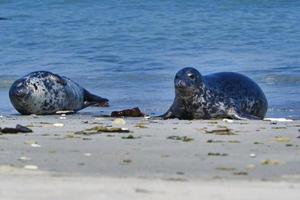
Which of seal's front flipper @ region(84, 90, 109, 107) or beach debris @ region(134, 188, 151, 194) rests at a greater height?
Result: beach debris @ region(134, 188, 151, 194)

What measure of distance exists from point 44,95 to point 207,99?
211 cm

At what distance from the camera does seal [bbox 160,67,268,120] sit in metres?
9.46

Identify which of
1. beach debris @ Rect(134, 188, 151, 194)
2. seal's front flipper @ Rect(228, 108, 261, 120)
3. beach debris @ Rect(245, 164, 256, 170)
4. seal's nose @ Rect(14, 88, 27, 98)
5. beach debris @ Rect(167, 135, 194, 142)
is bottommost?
seal's front flipper @ Rect(228, 108, 261, 120)

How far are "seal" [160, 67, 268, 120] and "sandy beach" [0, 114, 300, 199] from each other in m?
1.50

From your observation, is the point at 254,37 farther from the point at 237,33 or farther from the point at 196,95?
the point at 196,95

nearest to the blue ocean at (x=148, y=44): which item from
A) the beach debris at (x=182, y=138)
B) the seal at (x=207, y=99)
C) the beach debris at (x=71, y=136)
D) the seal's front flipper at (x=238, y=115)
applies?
the seal at (x=207, y=99)

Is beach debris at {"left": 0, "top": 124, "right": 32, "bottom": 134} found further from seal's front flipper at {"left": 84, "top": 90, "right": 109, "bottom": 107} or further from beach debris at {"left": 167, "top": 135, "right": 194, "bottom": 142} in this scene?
seal's front flipper at {"left": 84, "top": 90, "right": 109, "bottom": 107}

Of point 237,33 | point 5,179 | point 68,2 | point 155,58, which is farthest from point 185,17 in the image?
point 5,179

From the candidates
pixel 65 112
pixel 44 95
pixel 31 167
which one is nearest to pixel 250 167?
pixel 31 167

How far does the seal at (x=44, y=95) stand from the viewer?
10664 mm

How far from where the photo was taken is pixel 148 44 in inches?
832

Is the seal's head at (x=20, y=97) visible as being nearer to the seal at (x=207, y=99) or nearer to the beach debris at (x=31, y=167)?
the seal at (x=207, y=99)

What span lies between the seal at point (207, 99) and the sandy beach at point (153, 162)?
150 centimetres

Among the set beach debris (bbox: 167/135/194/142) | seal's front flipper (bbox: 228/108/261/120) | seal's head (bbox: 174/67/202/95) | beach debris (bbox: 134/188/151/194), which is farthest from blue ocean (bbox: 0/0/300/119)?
beach debris (bbox: 134/188/151/194)
